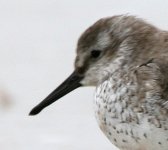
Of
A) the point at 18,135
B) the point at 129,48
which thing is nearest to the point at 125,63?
the point at 129,48

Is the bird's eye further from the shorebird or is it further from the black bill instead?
the black bill

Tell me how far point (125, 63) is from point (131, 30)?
0.25m

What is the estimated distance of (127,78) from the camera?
667cm

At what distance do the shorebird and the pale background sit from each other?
3.34 feet

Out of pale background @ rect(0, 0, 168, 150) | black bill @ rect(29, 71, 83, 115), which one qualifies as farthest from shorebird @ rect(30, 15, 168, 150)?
pale background @ rect(0, 0, 168, 150)

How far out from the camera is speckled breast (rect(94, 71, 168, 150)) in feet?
21.3

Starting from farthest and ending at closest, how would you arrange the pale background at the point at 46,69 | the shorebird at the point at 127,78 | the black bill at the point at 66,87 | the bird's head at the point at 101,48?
the pale background at the point at 46,69 → the black bill at the point at 66,87 → the bird's head at the point at 101,48 → the shorebird at the point at 127,78

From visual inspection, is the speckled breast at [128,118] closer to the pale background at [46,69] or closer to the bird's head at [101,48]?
the bird's head at [101,48]

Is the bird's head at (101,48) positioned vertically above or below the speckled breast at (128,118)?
above

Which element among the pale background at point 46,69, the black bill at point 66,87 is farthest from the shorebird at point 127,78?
the pale background at point 46,69

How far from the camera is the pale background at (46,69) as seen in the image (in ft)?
27.0

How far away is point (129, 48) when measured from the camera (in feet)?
22.4

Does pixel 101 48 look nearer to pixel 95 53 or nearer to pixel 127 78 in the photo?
pixel 95 53

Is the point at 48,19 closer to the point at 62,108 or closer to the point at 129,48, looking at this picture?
the point at 62,108
